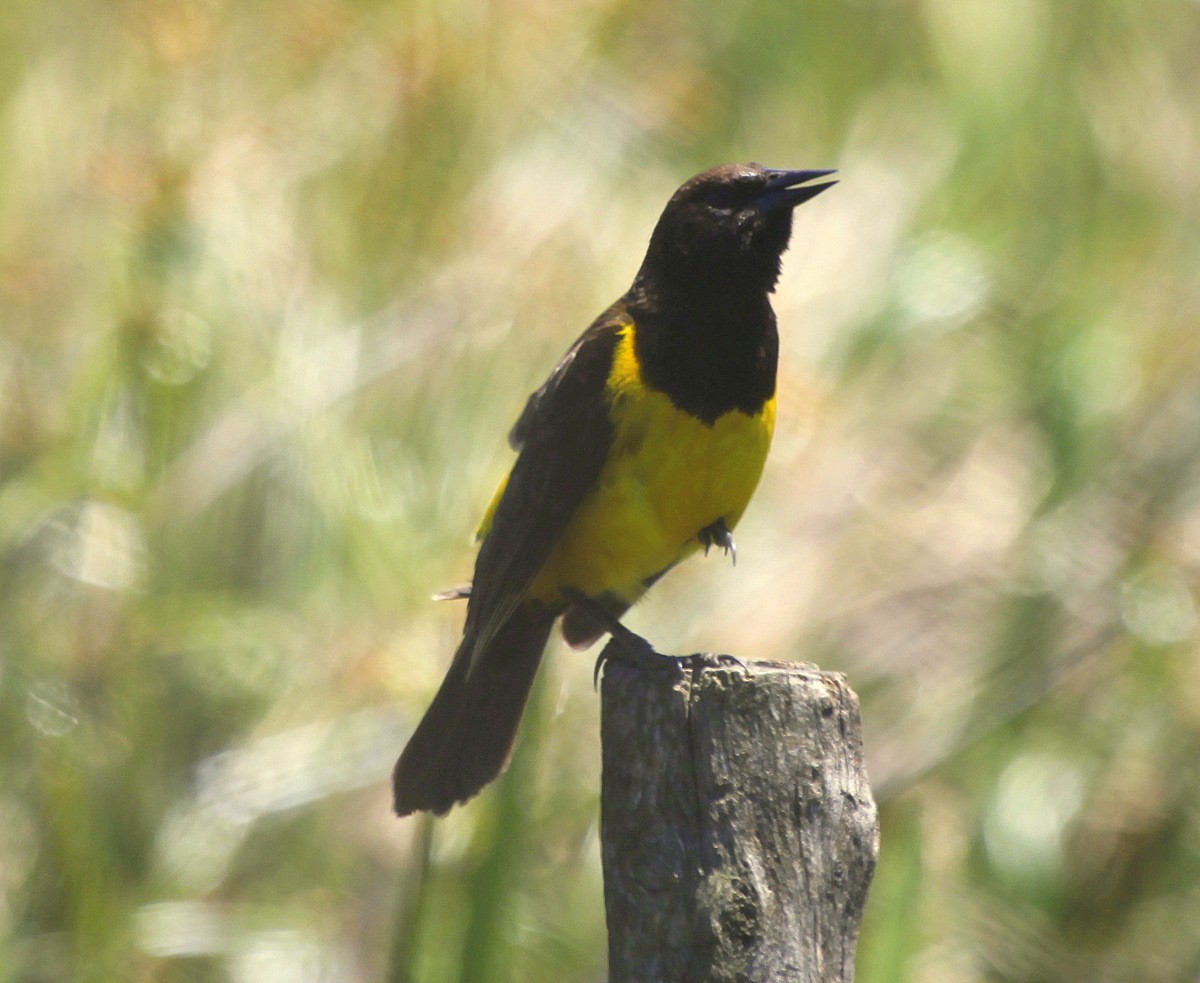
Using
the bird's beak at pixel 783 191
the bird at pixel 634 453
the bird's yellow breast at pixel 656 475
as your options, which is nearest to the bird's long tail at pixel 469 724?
the bird at pixel 634 453

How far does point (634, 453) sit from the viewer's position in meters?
3.71

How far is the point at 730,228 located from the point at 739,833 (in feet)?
6.14

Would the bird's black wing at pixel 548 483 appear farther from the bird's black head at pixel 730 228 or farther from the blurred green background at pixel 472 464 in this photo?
the blurred green background at pixel 472 464

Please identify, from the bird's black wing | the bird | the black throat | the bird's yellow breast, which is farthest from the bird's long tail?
the black throat

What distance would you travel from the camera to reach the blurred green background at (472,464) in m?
5.56

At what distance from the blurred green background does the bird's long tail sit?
2.82 feet

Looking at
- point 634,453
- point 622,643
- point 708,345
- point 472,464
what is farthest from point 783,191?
point 472,464

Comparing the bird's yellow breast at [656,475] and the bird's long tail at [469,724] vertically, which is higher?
the bird's yellow breast at [656,475]

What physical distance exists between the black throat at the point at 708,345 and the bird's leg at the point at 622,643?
546mm

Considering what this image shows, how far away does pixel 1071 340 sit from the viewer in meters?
6.57

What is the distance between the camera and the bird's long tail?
12.7ft

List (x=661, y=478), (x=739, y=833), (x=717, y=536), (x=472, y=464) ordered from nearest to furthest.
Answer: (x=739, y=833) < (x=661, y=478) < (x=717, y=536) < (x=472, y=464)

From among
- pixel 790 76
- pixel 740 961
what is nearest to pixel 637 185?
pixel 790 76

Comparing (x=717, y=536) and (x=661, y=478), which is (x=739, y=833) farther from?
(x=717, y=536)
